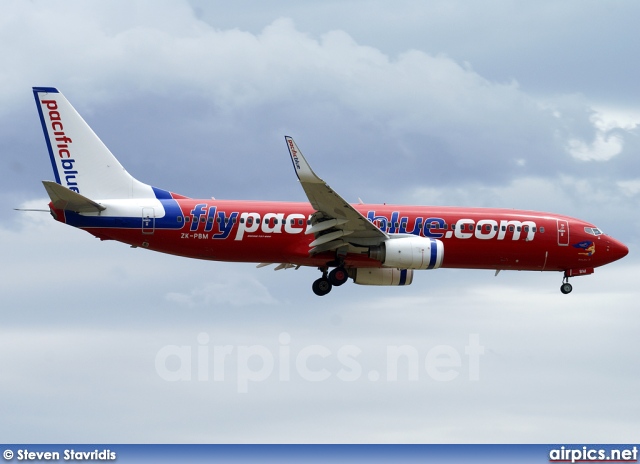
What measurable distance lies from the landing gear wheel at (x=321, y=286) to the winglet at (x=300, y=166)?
7.27 m

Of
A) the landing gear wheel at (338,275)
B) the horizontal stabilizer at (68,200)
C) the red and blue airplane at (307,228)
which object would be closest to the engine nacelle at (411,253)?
the red and blue airplane at (307,228)

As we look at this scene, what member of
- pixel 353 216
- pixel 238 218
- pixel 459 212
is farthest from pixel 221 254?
pixel 459 212

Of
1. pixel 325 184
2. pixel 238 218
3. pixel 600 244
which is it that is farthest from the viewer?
pixel 600 244

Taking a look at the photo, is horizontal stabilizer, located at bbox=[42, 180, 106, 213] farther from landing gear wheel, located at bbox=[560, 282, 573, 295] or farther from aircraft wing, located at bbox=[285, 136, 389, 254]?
landing gear wheel, located at bbox=[560, 282, 573, 295]

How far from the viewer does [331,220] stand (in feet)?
189

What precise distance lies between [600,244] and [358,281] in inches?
458

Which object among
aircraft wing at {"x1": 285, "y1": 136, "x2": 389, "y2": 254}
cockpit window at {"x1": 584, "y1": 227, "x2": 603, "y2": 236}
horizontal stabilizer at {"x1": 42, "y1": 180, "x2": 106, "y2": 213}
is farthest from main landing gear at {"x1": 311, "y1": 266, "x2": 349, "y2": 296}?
cockpit window at {"x1": 584, "y1": 227, "x2": 603, "y2": 236}

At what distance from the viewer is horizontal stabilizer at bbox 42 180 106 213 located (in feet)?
182

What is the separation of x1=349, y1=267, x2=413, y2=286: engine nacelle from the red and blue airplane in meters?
0.05

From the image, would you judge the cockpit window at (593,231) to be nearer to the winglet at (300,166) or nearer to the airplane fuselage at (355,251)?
the airplane fuselage at (355,251)

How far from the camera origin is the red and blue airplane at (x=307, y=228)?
57719 mm

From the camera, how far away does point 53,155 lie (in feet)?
198

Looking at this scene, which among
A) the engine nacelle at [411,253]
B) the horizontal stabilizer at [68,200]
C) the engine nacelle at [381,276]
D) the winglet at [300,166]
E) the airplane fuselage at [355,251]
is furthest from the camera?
the engine nacelle at [381,276]

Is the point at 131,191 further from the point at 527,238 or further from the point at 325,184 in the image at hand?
the point at 527,238
